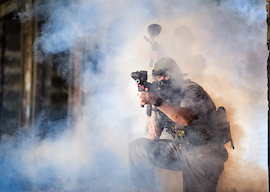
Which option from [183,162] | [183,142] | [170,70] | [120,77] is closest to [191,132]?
[183,142]

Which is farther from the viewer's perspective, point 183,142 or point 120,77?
point 120,77

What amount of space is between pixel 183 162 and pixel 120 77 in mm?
1082

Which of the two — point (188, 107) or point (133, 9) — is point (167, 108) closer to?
point (188, 107)

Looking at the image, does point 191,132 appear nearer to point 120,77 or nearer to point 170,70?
point 170,70

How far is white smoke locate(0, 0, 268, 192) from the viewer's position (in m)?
1.72

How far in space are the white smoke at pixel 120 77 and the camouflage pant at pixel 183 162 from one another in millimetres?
334

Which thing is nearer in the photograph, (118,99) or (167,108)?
(167,108)

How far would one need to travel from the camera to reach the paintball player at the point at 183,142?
1.43m

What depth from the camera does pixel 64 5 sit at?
2.26 metres

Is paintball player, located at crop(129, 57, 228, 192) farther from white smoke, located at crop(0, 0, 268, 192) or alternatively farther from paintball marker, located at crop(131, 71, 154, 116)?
white smoke, located at crop(0, 0, 268, 192)

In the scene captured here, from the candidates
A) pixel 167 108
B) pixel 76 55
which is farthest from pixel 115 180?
pixel 76 55

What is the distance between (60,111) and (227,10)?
2111 mm

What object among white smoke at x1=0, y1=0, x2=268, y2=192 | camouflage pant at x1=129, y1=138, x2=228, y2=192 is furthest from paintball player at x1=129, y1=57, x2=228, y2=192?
white smoke at x1=0, y1=0, x2=268, y2=192

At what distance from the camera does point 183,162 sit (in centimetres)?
156
